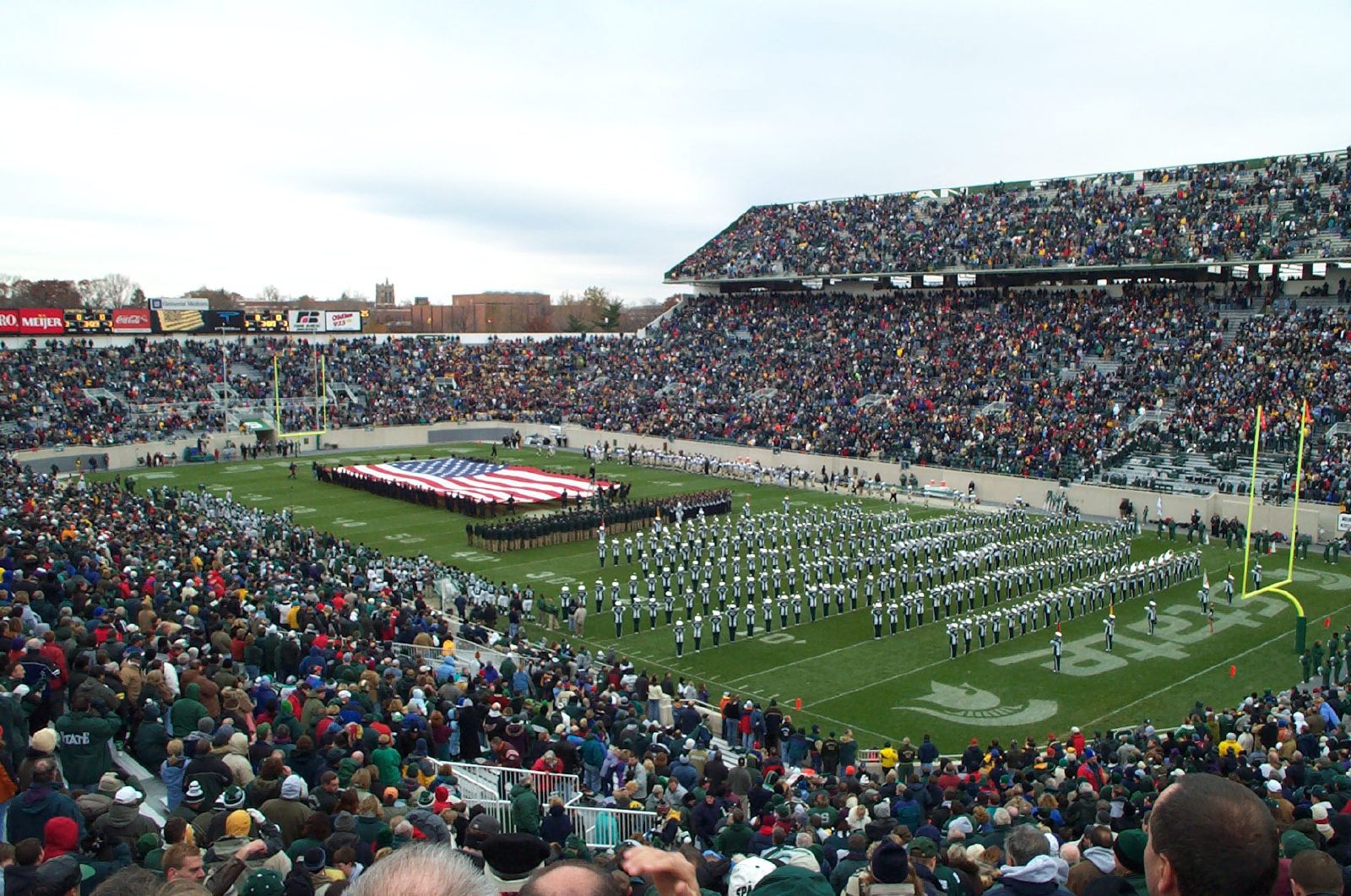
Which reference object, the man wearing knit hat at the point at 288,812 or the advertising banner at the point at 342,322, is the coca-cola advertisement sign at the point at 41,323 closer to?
the advertising banner at the point at 342,322

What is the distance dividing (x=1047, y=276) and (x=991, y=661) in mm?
27830

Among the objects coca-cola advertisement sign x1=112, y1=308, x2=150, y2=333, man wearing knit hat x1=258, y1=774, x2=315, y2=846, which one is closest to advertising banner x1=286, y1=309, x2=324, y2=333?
coca-cola advertisement sign x1=112, y1=308, x2=150, y2=333

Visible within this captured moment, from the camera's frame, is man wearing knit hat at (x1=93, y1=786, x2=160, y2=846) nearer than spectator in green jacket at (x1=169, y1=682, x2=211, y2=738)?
Yes

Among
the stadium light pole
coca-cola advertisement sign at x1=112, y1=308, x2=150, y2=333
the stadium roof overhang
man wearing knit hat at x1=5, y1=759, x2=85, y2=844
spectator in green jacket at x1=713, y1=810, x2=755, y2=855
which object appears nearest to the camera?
man wearing knit hat at x1=5, y1=759, x2=85, y2=844

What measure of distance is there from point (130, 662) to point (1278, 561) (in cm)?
2377

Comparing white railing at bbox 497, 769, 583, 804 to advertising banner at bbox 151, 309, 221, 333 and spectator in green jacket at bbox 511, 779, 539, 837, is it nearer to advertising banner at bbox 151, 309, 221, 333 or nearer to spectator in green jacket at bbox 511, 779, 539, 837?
spectator in green jacket at bbox 511, 779, 539, 837

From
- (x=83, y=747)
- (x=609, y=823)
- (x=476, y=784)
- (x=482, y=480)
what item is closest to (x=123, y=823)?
(x=83, y=747)

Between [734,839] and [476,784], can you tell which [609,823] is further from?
[734,839]

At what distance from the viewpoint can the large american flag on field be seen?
30.0 meters

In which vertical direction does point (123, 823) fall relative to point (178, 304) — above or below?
below

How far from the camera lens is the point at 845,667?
55.2 feet

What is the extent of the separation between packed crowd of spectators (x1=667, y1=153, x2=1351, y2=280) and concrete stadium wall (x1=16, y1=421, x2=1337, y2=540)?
10866 mm

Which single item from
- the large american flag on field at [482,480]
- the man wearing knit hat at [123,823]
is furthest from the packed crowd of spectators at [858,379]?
the man wearing knit hat at [123,823]

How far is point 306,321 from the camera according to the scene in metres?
51.5
